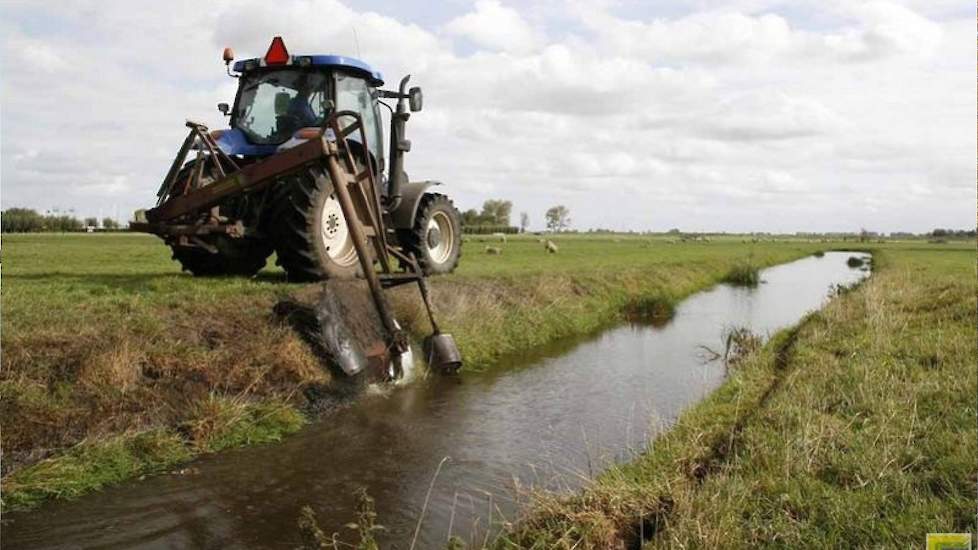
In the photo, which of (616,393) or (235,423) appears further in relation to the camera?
(616,393)

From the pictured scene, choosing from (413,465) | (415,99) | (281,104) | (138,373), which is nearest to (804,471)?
(413,465)

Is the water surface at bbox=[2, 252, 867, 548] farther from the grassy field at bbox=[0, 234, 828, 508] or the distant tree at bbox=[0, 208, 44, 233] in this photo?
the distant tree at bbox=[0, 208, 44, 233]

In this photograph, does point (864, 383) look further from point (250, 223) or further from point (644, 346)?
point (250, 223)

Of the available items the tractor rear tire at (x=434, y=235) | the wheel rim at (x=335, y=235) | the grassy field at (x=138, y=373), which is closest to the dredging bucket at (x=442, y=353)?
the grassy field at (x=138, y=373)

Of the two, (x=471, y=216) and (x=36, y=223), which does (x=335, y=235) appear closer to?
(x=36, y=223)

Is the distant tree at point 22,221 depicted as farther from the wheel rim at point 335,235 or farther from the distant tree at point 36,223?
the wheel rim at point 335,235

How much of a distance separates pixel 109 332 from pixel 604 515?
5320 millimetres

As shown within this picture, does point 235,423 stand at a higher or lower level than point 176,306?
lower

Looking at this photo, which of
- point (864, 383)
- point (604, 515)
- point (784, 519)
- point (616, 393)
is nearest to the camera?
point (784, 519)

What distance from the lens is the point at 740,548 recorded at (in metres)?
4.52

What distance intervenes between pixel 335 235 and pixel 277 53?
2.67m

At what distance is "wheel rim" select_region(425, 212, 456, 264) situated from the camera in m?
13.2

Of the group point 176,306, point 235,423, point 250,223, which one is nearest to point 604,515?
point 235,423

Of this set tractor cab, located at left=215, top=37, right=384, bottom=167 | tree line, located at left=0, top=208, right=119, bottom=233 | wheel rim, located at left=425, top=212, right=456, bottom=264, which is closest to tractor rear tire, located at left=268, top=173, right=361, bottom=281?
tractor cab, located at left=215, top=37, right=384, bottom=167
